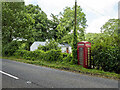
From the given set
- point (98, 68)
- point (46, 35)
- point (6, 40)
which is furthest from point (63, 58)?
point (46, 35)

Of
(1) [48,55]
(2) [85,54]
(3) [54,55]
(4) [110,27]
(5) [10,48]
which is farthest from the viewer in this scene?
(4) [110,27]

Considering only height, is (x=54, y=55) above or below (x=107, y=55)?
below

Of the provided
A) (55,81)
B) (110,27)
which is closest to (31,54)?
(55,81)

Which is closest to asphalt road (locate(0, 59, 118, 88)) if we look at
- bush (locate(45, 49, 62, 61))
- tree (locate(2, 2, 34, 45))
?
bush (locate(45, 49, 62, 61))

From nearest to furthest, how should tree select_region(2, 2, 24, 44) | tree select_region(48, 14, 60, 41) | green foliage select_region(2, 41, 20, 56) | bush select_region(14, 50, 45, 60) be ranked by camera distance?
bush select_region(14, 50, 45, 60), green foliage select_region(2, 41, 20, 56), tree select_region(2, 2, 24, 44), tree select_region(48, 14, 60, 41)

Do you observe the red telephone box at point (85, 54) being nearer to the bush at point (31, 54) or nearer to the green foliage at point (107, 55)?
the green foliage at point (107, 55)

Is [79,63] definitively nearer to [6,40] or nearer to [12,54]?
[12,54]

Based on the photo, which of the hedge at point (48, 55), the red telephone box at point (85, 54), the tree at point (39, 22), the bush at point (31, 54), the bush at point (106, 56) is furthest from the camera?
the tree at point (39, 22)

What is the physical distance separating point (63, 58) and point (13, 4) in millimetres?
16517

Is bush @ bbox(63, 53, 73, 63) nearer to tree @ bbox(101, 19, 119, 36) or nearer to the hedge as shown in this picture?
the hedge

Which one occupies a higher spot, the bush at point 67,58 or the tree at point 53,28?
the tree at point 53,28

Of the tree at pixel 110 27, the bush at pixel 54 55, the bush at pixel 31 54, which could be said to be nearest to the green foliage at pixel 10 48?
the bush at pixel 31 54

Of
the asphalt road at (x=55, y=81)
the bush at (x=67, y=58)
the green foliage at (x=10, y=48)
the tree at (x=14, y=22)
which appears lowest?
the asphalt road at (x=55, y=81)

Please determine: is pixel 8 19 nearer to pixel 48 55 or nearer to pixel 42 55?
pixel 42 55
